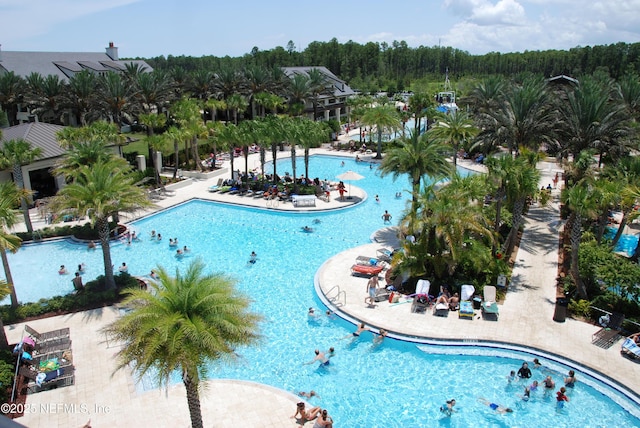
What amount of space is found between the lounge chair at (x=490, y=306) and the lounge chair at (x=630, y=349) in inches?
175

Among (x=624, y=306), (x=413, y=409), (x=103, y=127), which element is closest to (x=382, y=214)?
(x=624, y=306)

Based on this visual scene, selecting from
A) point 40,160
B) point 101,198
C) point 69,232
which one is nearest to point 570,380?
point 101,198

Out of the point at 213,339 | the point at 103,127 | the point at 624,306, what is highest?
the point at 103,127

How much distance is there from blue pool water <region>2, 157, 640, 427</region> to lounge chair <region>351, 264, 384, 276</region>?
7.45 ft

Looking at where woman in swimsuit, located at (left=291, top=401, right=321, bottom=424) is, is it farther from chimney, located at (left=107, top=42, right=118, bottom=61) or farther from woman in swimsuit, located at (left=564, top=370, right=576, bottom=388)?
chimney, located at (left=107, top=42, right=118, bottom=61)

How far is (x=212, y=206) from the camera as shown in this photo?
117 feet

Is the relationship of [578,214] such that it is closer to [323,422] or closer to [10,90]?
[323,422]

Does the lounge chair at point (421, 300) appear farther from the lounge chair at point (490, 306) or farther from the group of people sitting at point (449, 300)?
the lounge chair at point (490, 306)

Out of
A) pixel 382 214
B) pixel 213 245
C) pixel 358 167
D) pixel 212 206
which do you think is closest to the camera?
pixel 213 245

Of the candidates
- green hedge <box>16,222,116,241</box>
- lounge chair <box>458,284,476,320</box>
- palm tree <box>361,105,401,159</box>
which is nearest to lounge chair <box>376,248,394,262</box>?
lounge chair <box>458,284,476,320</box>

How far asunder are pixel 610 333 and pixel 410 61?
138 m

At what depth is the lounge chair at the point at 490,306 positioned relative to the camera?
1958 cm

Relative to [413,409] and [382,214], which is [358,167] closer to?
[382,214]

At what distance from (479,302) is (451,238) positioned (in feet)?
9.74
